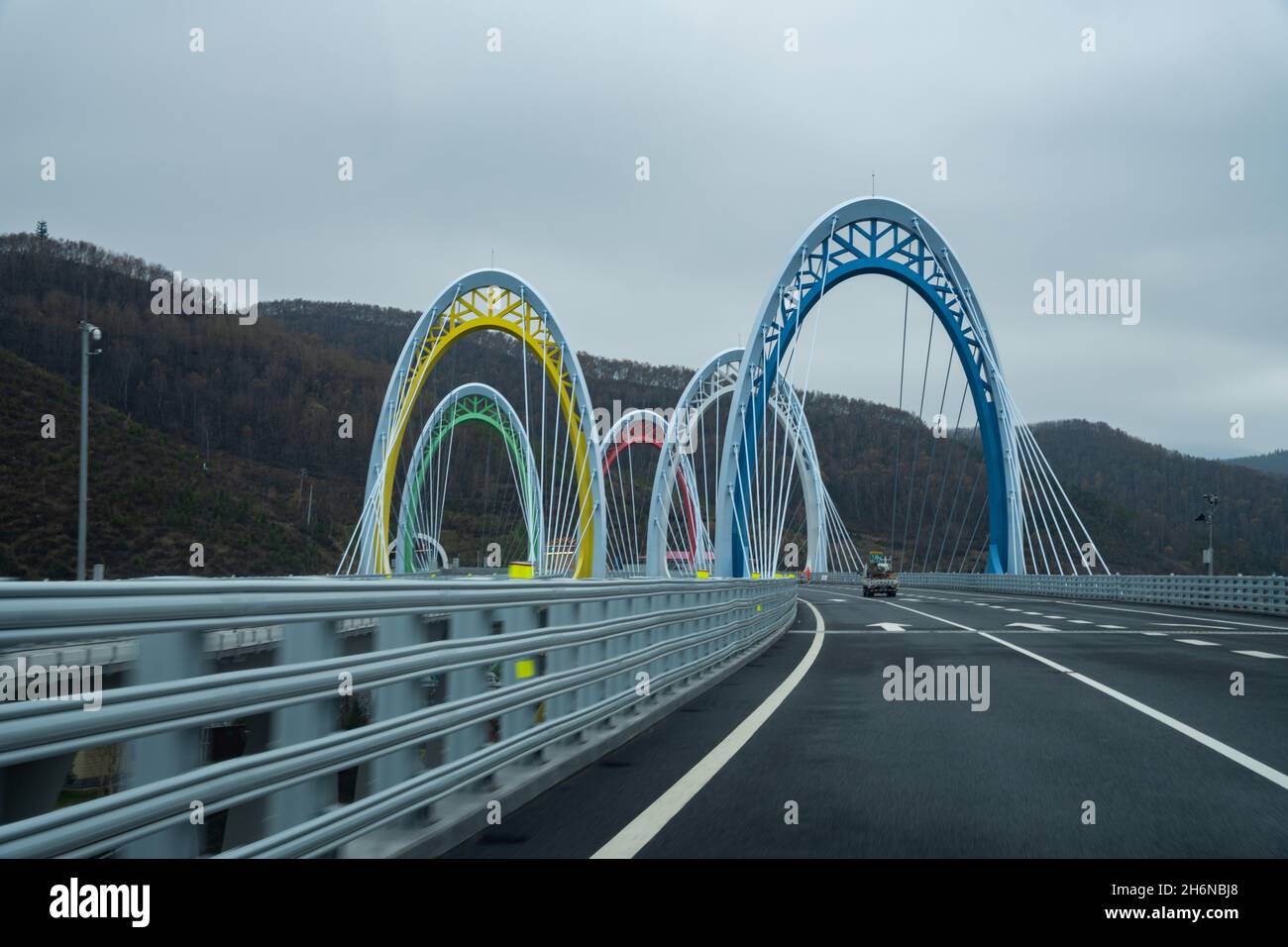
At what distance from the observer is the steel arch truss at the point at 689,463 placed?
7062cm

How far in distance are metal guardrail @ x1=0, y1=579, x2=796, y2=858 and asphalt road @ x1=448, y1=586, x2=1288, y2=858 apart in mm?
600

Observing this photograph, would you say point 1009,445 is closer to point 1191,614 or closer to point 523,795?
point 1191,614

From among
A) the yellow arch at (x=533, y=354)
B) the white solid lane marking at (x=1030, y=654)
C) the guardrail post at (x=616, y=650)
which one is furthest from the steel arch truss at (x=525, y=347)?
the guardrail post at (x=616, y=650)

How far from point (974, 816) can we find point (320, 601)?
373 cm

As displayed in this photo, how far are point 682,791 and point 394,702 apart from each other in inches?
87.9

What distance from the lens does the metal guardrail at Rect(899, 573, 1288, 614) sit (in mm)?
33312

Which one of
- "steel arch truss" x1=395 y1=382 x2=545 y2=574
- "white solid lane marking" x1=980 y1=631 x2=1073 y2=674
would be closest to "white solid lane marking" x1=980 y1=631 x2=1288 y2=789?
"white solid lane marking" x1=980 y1=631 x2=1073 y2=674

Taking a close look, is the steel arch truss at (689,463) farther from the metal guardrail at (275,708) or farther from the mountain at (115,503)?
the metal guardrail at (275,708)

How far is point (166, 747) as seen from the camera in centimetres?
384

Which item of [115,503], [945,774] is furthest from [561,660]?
[115,503]

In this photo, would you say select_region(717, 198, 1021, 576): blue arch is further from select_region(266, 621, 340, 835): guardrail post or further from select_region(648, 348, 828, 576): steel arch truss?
select_region(266, 621, 340, 835): guardrail post

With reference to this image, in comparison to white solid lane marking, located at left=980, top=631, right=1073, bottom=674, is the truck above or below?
below

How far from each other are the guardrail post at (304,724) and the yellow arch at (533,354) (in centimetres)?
5090
